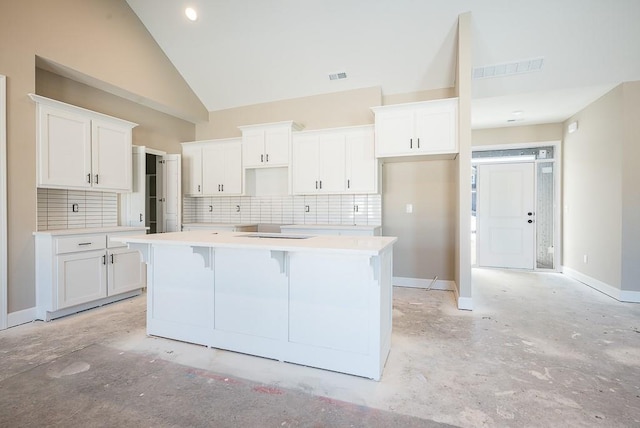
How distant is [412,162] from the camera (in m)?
4.63

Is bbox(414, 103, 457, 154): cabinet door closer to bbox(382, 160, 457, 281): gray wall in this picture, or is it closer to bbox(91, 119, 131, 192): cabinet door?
bbox(382, 160, 457, 281): gray wall

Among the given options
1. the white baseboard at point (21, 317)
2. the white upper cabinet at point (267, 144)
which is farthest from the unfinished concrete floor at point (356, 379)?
the white upper cabinet at point (267, 144)

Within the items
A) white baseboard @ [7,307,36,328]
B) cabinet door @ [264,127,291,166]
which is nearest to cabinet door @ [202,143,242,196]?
cabinet door @ [264,127,291,166]

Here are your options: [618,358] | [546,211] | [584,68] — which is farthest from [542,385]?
[546,211]

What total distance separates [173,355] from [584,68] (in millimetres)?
5368

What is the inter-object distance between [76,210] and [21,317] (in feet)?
4.11

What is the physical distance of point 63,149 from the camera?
334cm

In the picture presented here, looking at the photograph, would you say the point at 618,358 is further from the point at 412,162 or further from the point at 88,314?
the point at 88,314

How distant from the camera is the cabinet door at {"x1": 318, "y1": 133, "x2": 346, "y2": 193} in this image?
14.6 feet

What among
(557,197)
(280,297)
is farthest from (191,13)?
(557,197)

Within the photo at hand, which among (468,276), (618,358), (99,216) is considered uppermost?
(99,216)

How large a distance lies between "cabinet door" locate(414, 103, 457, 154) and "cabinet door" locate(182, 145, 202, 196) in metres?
3.52

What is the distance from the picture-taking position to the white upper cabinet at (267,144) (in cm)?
470

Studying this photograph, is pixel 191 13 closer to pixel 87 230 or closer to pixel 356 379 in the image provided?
pixel 87 230
